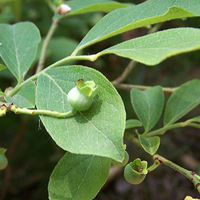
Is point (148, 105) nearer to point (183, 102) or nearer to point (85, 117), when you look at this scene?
point (183, 102)

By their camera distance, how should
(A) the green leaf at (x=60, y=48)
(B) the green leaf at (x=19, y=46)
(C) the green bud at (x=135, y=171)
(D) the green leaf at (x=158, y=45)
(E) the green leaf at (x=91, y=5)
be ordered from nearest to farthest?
(D) the green leaf at (x=158, y=45)
(C) the green bud at (x=135, y=171)
(B) the green leaf at (x=19, y=46)
(E) the green leaf at (x=91, y=5)
(A) the green leaf at (x=60, y=48)

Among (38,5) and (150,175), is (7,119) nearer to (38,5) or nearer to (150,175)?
(38,5)

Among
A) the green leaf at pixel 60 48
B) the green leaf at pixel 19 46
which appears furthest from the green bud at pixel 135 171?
the green leaf at pixel 60 48

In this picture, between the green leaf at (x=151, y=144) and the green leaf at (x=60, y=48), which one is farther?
the green leaf at (x=60, y=48)

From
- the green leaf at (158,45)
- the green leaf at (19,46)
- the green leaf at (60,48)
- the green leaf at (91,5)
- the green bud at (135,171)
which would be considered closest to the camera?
the green leaf at (158,45)

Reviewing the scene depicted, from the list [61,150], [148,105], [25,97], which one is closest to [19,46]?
[25,97]

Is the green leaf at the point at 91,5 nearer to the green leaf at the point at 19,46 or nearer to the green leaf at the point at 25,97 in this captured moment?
the green leaf at the point at 19,46

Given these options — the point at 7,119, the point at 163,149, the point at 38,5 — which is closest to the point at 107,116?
the point at 7,119
